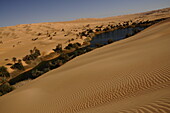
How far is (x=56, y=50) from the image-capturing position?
2620 centimetres

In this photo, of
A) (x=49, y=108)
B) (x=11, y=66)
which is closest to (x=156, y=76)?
(x=49, y=108)

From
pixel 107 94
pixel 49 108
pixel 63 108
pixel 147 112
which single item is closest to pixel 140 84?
pixel 107 94

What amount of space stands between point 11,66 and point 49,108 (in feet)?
53.6

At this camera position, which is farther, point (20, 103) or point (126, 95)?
point (20, 103)

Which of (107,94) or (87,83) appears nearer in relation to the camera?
(107,94)

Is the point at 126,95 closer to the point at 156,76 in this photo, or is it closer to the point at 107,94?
the point at 107,94

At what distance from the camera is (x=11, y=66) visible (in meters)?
19.3

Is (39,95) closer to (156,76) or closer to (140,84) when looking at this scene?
(140,84)

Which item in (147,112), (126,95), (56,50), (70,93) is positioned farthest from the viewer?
(56,50)

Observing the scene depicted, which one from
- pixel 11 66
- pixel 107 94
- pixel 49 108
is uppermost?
pixel 107 94

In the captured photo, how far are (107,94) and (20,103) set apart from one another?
193 inches

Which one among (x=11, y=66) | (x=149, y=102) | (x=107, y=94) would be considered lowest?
(x=11, y=66)

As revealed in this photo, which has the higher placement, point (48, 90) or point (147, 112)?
point (147, 112)

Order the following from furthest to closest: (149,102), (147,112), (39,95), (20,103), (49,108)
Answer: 1. (39,95)
2. (20,103)
3. (49,108)
4. (149,102)
5. (147,112)
